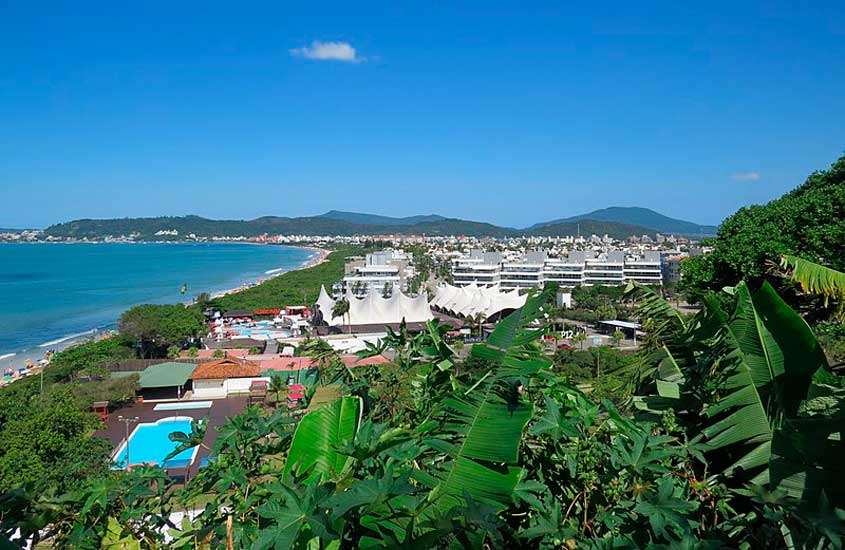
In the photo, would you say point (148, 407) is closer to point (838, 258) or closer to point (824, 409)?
point (838, 258)

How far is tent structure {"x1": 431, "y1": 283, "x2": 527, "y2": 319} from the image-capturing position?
1329 inches

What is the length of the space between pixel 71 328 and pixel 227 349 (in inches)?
647

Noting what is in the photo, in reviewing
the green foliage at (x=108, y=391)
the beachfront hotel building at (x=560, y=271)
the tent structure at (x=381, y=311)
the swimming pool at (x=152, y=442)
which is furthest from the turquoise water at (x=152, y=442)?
the beachfront hotel building at (x=560, y=271)

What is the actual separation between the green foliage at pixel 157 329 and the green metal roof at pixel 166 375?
7994 millimetres

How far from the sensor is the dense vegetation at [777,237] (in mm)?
8875

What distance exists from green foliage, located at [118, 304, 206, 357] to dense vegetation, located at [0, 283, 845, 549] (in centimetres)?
2815

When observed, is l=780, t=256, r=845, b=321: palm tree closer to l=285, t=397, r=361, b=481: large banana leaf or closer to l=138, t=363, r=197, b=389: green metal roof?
l=285, t=397, r=361, b=481: large banana leaf

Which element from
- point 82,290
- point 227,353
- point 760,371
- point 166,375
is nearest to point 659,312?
point 760,371

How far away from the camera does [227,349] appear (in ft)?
92.8

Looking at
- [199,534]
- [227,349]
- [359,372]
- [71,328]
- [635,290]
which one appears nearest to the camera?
[199,534]

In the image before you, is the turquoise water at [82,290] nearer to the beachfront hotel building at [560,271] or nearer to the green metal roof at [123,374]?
the green metal roof at [123,374]

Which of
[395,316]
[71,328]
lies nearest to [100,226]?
[71,328]

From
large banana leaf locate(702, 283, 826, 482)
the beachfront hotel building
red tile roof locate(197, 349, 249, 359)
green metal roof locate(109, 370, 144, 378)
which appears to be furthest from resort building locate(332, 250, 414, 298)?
large banana leaf locate(702, 283, 826, 482)

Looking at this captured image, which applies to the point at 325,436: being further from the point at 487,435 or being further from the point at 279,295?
the point at 279,295
